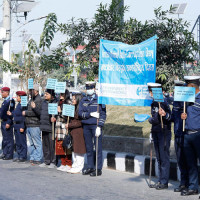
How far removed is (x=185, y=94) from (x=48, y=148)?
4430mm

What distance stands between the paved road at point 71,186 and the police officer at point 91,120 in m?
0.29

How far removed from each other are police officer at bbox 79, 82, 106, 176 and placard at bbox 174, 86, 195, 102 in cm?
253

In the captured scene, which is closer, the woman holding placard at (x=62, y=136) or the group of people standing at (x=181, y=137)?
the group of people standing at (x=181, y=137)

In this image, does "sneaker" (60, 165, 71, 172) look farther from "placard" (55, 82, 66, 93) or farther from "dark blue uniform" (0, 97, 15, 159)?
"dark blue uniform" (0, 97, 15, 159)

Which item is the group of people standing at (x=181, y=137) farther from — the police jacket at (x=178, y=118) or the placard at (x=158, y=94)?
the placard at (x=158, y=94)

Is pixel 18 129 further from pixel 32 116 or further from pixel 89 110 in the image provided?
pixel 89 110

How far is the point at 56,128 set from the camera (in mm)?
10570

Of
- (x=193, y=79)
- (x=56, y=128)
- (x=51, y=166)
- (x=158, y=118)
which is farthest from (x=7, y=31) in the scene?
(x=193, y=79)

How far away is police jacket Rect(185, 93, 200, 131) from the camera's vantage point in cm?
747

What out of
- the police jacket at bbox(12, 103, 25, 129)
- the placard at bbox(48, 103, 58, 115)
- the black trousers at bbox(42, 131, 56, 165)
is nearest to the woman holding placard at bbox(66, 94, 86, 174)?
the placard at bbox(48, 103, 58, 115)

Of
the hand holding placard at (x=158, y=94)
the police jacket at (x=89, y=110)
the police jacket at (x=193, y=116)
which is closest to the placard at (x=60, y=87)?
the police jacket at (x=89, y=110)

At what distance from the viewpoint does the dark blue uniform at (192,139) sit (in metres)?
7.48

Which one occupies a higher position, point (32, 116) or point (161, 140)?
point (32, 116)

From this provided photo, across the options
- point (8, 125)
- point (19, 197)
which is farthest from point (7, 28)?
point (19, 197)
